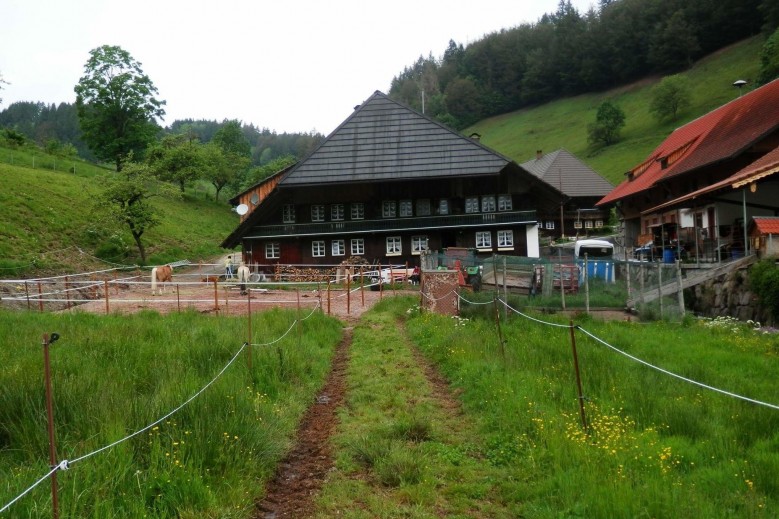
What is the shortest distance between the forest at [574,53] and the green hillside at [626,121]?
3.08 meters

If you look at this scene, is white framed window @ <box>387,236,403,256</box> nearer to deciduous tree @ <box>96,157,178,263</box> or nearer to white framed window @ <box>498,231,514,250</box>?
white framed window @ <box>498,231,514,250</box>

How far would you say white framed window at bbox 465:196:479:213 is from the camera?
38.9 metres

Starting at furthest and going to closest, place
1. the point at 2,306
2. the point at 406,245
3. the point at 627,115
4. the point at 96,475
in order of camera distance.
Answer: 1. the point at 627,115
2. the point at 406,245
3. the point at 2,306
4. the point at 96,475

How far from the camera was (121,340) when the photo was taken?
31.9 ft

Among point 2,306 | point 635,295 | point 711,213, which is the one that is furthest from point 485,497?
point 711,213

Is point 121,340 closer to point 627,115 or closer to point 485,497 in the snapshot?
point 485,497

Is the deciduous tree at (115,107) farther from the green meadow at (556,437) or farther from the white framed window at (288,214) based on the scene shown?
the green meadow at (556,437)

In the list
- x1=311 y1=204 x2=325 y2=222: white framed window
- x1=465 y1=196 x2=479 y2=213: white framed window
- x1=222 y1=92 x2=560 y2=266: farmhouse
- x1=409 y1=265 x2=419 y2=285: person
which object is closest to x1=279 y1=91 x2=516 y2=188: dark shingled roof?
x1=222 y1=92 x2=560 y2=266: farmhouse

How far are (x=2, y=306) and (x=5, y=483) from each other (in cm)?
1778

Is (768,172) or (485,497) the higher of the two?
(768,172)

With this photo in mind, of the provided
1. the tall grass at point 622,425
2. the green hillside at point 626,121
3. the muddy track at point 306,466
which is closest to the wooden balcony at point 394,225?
the tall grass at point 622,425

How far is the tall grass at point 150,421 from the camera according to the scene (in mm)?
4711

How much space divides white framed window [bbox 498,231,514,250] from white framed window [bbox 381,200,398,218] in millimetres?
7174

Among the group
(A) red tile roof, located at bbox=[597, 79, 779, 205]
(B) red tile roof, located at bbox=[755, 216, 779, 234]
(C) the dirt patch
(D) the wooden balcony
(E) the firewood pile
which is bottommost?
Result: (C) the dirt patch
